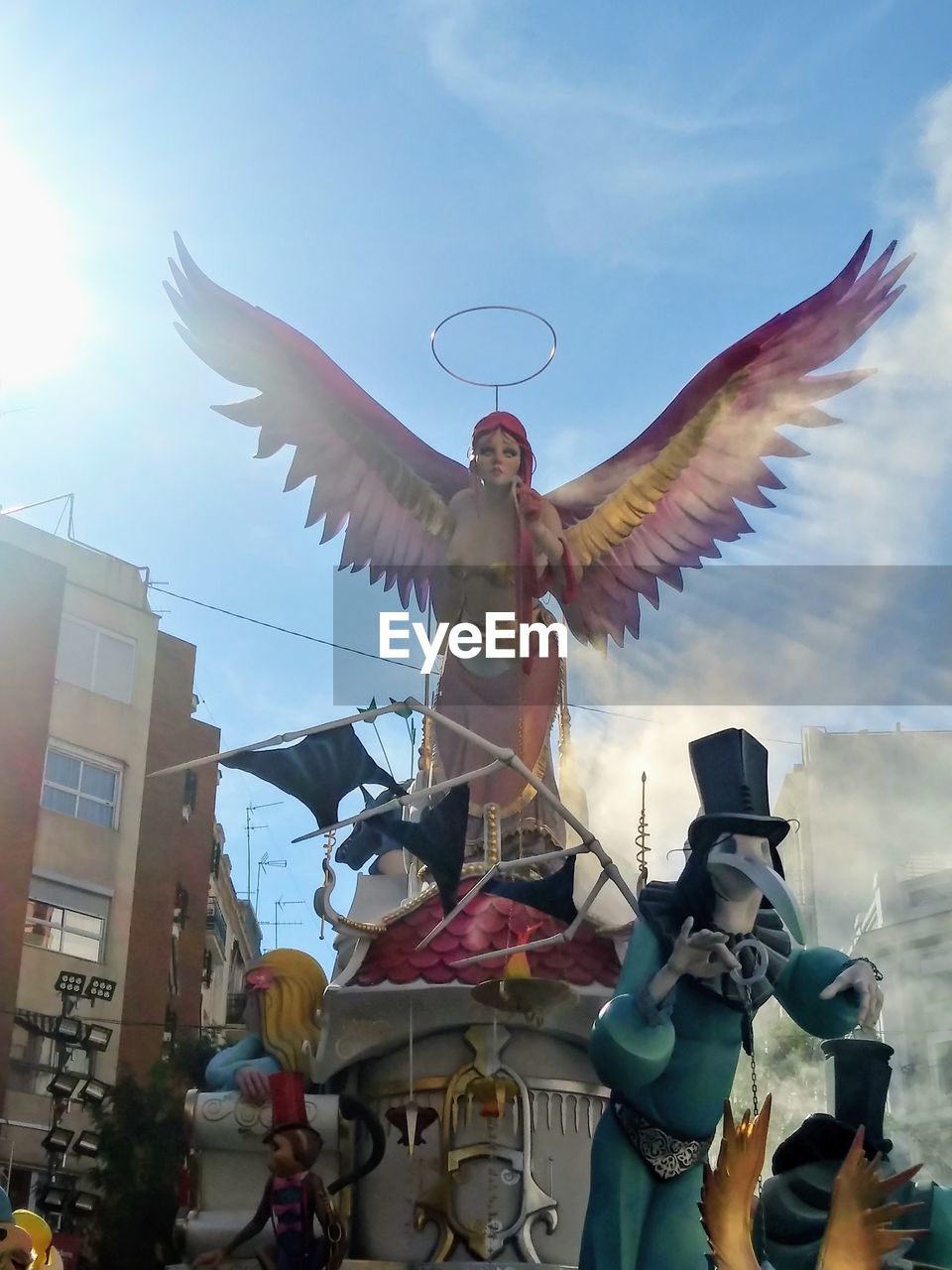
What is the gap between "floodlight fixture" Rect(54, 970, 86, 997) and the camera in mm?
17633

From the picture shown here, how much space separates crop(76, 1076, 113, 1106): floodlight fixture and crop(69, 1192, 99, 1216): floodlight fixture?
0.94 meters

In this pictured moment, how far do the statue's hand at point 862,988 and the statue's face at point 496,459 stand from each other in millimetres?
4493

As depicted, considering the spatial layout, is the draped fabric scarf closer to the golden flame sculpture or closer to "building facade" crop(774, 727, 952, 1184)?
"building facade" crop(774, 727, 952, 1184)

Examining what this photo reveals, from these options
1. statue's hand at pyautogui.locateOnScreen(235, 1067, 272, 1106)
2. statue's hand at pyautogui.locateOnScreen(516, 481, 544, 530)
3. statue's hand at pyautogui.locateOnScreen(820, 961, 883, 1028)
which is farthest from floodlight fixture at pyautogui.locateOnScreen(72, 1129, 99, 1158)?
statue's hand at pyautogui.locateOnScreen(820, 961, 883, 1028)

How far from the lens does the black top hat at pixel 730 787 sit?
636 centimetres

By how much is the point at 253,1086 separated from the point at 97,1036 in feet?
35.2

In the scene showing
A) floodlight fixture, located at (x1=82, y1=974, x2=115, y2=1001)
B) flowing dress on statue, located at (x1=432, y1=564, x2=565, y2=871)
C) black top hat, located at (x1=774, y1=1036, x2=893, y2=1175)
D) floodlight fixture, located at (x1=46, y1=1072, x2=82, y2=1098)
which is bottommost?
black top hat, located at (x1=774, y1=1036, x2=893, y2=1175)

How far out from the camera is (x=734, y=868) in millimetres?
6211

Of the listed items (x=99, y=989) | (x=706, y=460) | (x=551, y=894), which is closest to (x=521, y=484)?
(x=706, y=460)

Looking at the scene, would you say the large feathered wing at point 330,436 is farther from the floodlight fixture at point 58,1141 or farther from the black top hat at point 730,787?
the floodlight fixture at point 58,1141

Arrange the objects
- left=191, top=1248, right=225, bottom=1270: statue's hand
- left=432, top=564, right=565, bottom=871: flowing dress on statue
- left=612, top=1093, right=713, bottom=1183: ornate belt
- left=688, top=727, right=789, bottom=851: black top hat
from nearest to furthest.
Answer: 1. left=612, top=1093, right=713, bottom=1183: ornate belt
2. left=688, top=727, right=789, bottom=851: black top hat
3. left=191, top=1248, right=225, bottom=1270: statue's hand
4. left=432, top=564, right=565, bottom=871: flowing dress on statue

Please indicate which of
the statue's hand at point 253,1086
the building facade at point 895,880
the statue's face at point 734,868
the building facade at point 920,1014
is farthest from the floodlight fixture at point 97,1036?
the statue's face at point 734,868

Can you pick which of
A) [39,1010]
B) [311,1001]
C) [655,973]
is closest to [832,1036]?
[655,973]

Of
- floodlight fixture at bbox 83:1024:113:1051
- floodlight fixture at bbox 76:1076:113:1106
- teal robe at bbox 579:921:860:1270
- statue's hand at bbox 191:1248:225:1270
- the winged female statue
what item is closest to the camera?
teal robe at bbox 579:921:860:1270
